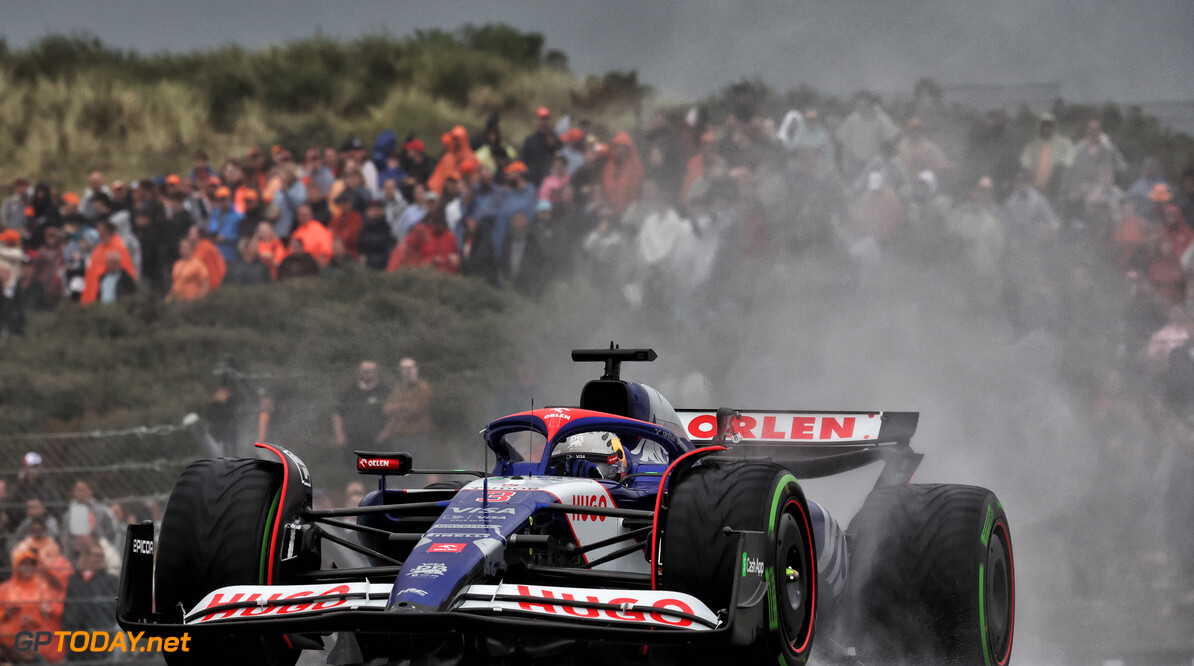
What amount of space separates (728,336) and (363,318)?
6112 millimetres

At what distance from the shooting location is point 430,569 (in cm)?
543

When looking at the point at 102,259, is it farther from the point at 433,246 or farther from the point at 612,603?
the point at 612,603

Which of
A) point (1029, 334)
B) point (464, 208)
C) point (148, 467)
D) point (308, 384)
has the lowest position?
point (148, 467)

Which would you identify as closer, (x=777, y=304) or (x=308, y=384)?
(x=308, y=384)

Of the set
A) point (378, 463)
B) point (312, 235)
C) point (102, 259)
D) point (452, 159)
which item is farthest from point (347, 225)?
point (378, 463)

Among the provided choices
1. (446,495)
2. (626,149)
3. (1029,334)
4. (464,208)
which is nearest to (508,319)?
(464,208)

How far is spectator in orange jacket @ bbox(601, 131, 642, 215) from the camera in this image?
68.2 feet

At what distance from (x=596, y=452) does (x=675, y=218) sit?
42.7 feet

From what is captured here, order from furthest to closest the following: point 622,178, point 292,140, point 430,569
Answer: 1. point 292,140
2. point 622,178
3. point 430,569

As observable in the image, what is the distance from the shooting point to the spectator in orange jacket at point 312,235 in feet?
69.8

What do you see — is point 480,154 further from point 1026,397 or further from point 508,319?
point 1026,397

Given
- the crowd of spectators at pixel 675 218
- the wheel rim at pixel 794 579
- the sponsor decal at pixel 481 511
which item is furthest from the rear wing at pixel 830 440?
the crowd of spectators at pixel 675 218

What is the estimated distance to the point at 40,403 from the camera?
2083 cm

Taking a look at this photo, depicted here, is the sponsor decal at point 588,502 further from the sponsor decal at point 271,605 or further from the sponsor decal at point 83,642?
the sponsor decal at point 83,642
